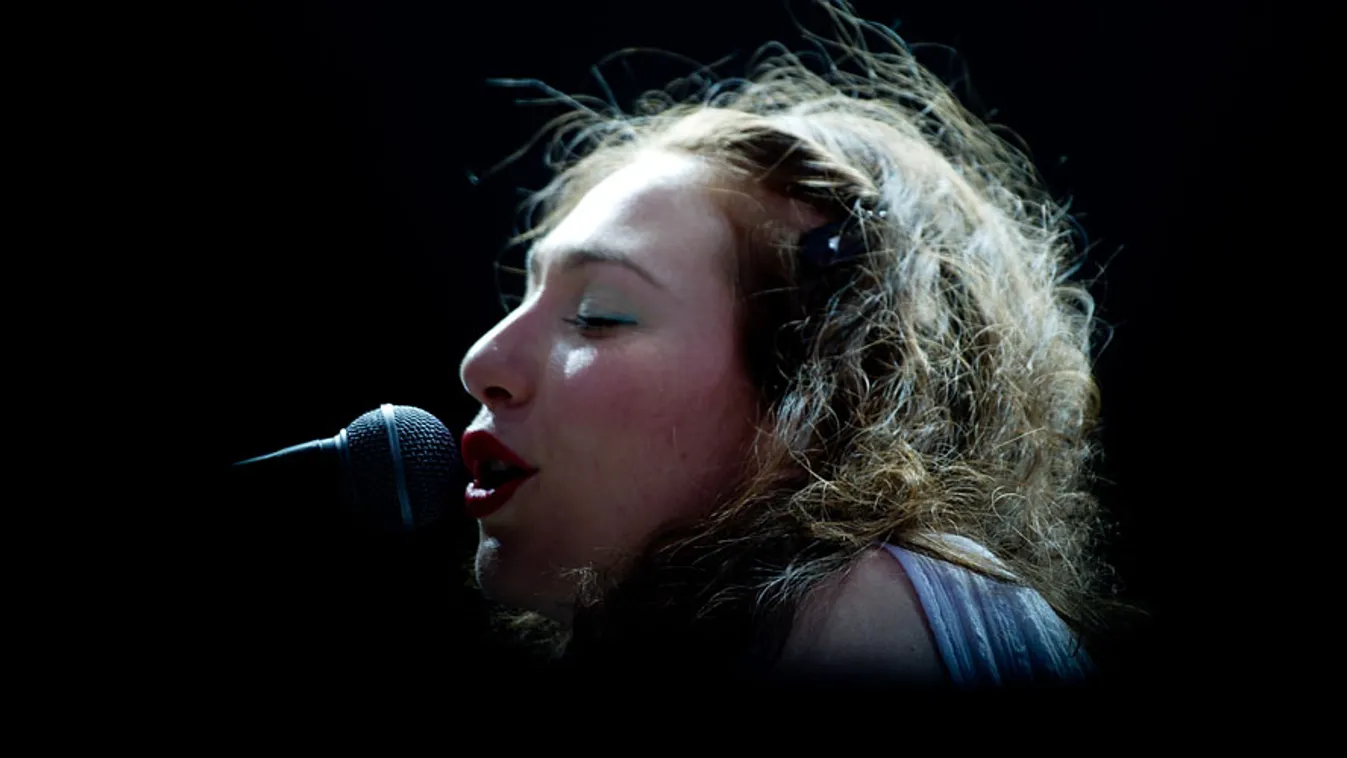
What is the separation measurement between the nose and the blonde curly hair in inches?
7.8

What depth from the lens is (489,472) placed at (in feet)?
3.08

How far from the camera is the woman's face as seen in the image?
870 millimetres

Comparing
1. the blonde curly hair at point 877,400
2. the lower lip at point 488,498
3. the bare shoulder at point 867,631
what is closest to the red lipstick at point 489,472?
the lower lip at point 488,498

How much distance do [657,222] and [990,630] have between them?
50cm

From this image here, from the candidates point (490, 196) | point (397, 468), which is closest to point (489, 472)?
point (397, 468)

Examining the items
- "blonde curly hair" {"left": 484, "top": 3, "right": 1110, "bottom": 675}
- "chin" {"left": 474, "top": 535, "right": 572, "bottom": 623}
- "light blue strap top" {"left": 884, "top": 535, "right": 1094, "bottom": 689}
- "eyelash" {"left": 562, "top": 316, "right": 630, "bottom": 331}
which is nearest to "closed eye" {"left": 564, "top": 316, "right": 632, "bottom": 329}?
"eyelash" {"left": 562, "top": 316, "right": 630, "bottom": 331}

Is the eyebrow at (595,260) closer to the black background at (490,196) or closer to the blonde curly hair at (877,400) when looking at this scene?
the blonde curly hair at (877,400)

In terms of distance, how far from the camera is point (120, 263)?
1146mm

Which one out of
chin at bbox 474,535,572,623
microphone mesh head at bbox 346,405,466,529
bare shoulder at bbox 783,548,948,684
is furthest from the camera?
chin at bbox 474,535,572,623

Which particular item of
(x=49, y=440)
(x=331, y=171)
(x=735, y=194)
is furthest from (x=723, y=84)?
(x=49, y=440)

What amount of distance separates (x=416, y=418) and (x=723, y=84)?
0.81 metres

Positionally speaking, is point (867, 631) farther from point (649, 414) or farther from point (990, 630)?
point (649, 414)

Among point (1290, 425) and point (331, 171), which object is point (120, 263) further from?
point (1290, 425)

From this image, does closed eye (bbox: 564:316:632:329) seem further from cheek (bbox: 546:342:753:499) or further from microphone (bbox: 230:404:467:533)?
microphone (bbox: 230:404:467:533)
